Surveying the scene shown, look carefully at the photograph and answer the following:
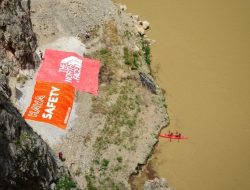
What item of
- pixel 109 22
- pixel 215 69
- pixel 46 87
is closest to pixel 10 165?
pixel 46 87

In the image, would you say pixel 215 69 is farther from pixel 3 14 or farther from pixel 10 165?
pixel 10 165

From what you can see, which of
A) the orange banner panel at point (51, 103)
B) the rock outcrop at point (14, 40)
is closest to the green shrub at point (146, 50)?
the orange banner panel at point (51, 103)

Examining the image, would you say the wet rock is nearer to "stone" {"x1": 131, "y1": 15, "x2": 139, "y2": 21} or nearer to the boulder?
the boulder

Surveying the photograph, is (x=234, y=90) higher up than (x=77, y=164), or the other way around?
(x=234, y=90)

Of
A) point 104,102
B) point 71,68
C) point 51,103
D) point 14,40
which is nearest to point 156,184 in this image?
point 104,102

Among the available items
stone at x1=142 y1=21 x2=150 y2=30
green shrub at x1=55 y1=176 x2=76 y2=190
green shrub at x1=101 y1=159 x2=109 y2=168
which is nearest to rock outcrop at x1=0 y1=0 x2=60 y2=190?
green shrub at x1=55 y1=176 x2=76 y2=190

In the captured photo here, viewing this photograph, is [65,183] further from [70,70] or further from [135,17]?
[135,17]

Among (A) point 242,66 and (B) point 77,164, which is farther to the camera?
(A) point 242,66
